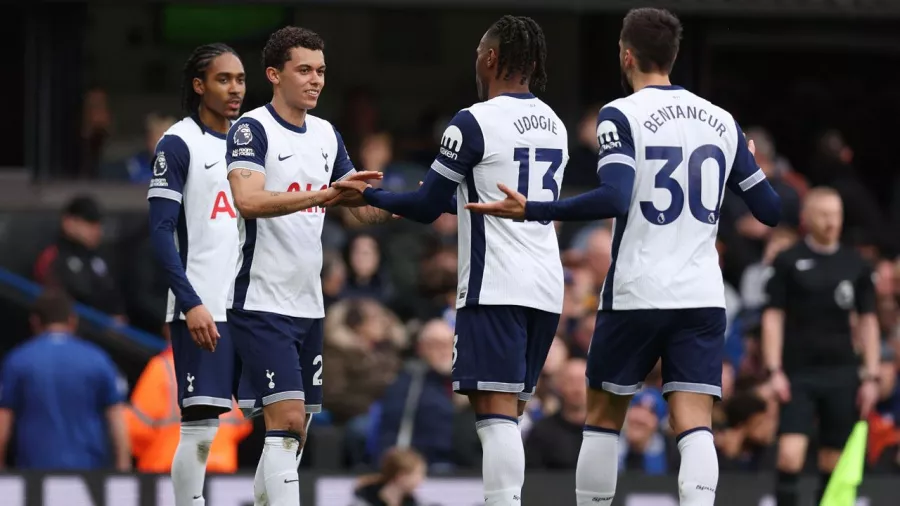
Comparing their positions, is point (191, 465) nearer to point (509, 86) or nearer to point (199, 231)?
point (199, 231)

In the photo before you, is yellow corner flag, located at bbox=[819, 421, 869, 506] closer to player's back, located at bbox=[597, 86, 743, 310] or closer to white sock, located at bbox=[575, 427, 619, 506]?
white sock, located at bbox=[575, 427, 619, 506]

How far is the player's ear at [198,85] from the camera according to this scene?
898 cm

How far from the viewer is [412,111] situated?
16.9 m

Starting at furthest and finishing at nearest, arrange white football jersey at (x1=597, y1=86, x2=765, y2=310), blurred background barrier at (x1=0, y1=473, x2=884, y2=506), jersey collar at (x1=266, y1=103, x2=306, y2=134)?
blurred background barrier at (x1=0, y1=473, x2=884, y2=506) → jersey collar at (x1=266, y1=103, x2=306, y2=134) → white football jersey at (x1=597, y1=86, x2=765, y2=310)

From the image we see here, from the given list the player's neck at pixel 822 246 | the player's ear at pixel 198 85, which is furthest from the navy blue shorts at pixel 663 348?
the player's neck at pixel 822 246

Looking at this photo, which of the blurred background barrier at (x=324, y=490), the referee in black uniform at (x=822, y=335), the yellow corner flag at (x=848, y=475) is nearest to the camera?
the yellow corner flag at (x=848, y=475)

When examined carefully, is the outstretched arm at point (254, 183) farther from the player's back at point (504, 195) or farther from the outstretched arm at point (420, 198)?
the player's back at point (504, 195)

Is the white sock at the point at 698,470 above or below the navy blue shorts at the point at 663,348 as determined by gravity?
below

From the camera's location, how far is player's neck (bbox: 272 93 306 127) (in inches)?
323

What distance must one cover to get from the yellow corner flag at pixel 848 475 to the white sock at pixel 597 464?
388 cm

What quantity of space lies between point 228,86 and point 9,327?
6.46 meters

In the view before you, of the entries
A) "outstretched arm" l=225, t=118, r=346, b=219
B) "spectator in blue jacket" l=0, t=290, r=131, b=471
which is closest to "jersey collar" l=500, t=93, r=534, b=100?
"outstretched arm" l=225, t=118, r=346, b=219

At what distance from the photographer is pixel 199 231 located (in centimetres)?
891

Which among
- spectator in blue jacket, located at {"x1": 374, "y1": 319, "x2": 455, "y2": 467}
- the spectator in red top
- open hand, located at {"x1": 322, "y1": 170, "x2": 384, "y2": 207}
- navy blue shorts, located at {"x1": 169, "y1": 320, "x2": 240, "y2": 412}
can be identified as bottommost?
spectator in blue jacket, located at {"x1": 374, "y1": 319, "x2": 455, "y2": 467}
